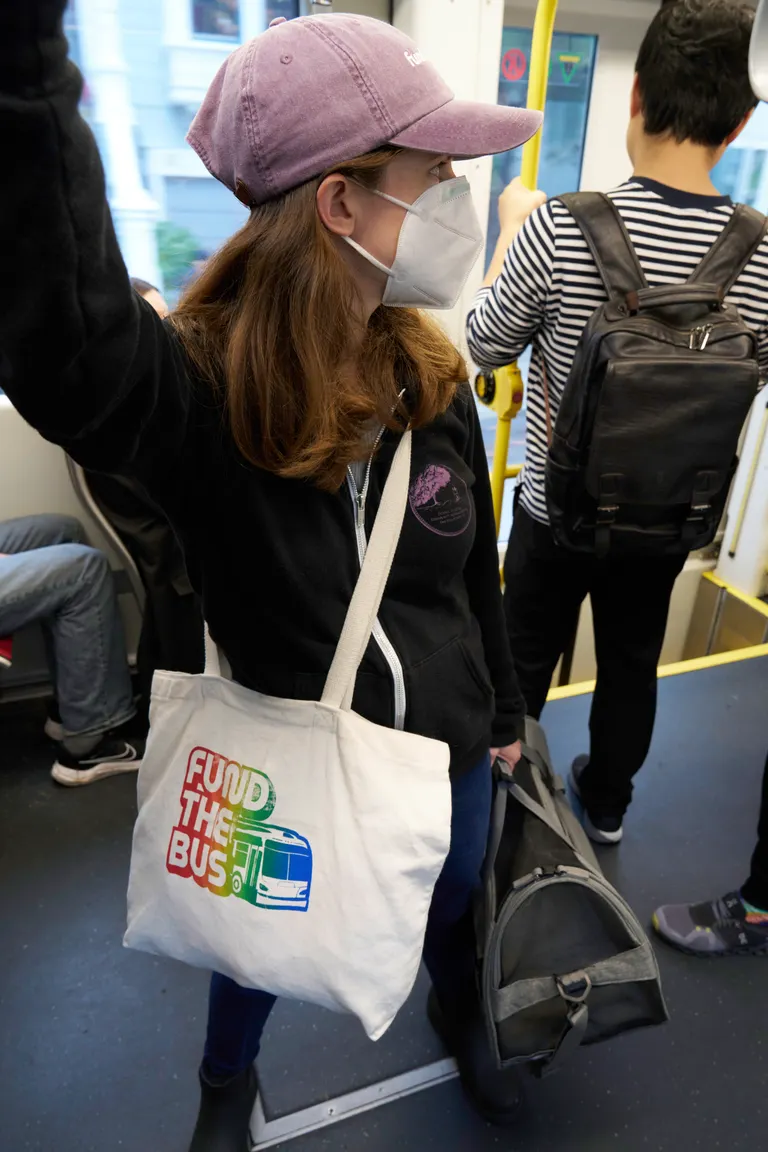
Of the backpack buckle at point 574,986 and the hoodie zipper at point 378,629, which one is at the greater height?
the hoodie zipper at point 378,629

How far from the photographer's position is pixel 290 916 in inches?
33.2

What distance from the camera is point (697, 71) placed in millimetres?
1247

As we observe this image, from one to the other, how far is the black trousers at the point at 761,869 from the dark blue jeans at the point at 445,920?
656mm

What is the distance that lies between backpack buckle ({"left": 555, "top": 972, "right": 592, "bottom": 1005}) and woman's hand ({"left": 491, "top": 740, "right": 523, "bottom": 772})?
331 millimetres

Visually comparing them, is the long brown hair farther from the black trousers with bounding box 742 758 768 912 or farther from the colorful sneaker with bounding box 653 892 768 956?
the colorful sneaker with bounding box 653 892 768 956

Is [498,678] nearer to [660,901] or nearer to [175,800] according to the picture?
[175,800]

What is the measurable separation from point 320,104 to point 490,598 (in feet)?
2.29

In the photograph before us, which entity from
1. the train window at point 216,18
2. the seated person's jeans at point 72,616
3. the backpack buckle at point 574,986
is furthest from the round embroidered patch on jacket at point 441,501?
the train window at point 216,18

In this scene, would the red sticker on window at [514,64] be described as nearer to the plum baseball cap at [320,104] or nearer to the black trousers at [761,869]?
the plum baseball cap at [320,104]

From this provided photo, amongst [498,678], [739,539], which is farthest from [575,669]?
[498,678]

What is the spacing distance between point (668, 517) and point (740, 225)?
0.52m

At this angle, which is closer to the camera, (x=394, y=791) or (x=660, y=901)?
(x=394, y=791)

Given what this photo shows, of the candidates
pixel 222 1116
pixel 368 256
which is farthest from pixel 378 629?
pixel 222 1116

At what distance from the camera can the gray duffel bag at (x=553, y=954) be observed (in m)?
1.17
